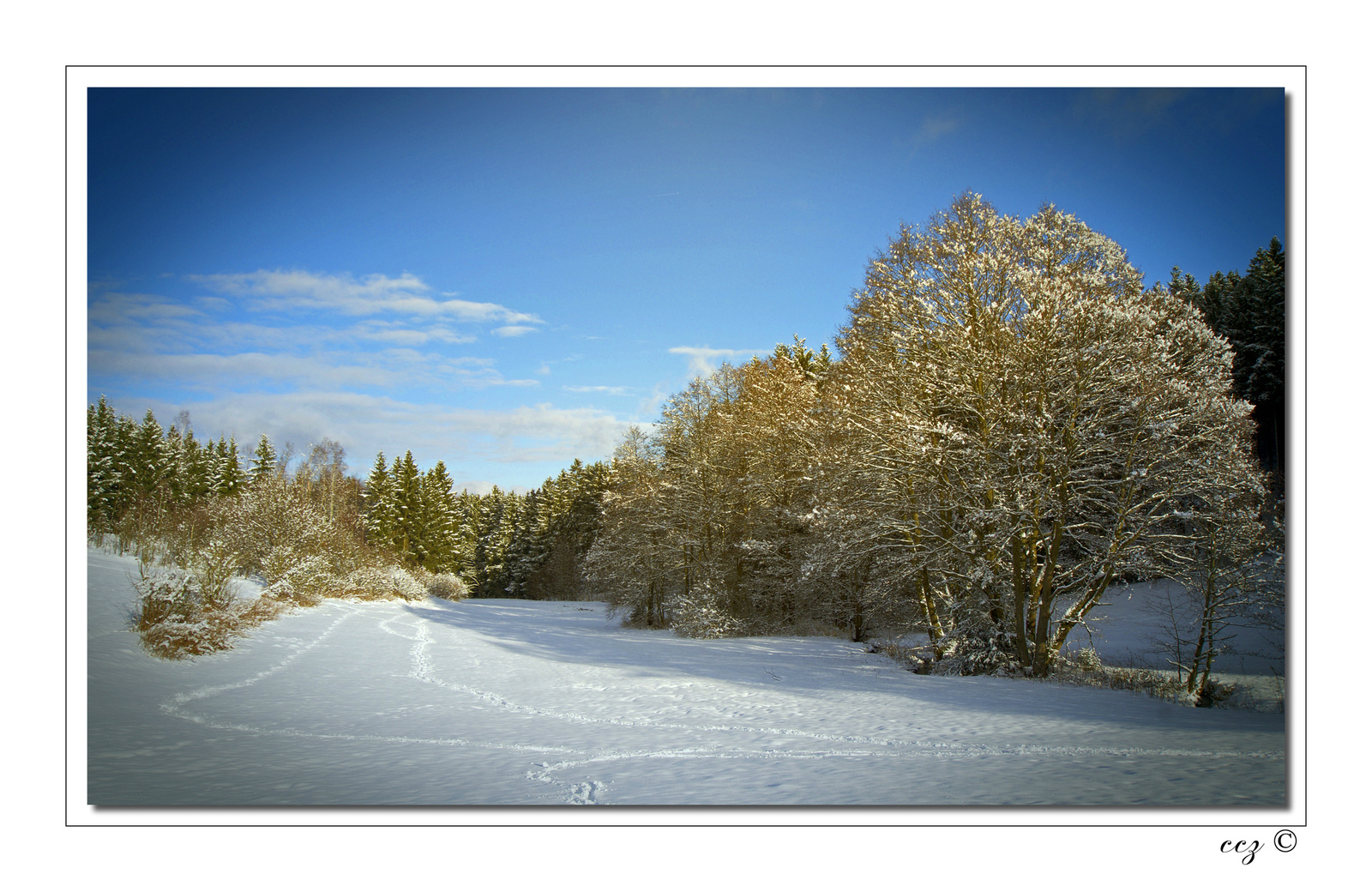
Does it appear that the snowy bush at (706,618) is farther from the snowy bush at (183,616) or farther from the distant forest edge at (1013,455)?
the snowy bush at (183,616)

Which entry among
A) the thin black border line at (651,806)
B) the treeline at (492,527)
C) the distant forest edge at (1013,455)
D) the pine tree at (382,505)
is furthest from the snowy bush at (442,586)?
the thin black border line at (651,806)

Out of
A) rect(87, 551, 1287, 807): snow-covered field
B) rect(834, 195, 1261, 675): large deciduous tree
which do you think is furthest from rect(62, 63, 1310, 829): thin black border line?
rect(834, 195, 1261, 675): large deciduous tree

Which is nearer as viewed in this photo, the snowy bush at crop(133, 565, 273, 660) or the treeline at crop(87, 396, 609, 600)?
the treeline at crop(87, 396, 609, 600)

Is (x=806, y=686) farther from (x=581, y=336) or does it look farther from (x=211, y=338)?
(x=211, y=338)

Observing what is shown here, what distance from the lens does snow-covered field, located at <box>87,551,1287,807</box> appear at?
563 centimetres

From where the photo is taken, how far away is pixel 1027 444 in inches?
441

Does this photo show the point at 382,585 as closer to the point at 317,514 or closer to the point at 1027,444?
the point at 317,514

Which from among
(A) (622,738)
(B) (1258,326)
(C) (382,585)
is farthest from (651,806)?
(C) (382,585)

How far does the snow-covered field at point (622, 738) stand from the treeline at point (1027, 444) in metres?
2.15

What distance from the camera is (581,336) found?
9.95 m

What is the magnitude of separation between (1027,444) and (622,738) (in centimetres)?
824

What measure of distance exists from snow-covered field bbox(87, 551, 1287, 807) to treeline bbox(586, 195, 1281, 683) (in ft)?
7.04

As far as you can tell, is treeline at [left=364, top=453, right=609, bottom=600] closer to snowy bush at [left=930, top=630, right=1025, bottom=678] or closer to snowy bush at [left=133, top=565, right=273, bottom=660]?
snowy bush at [left=133, top=565, right=273, bottom=660]
